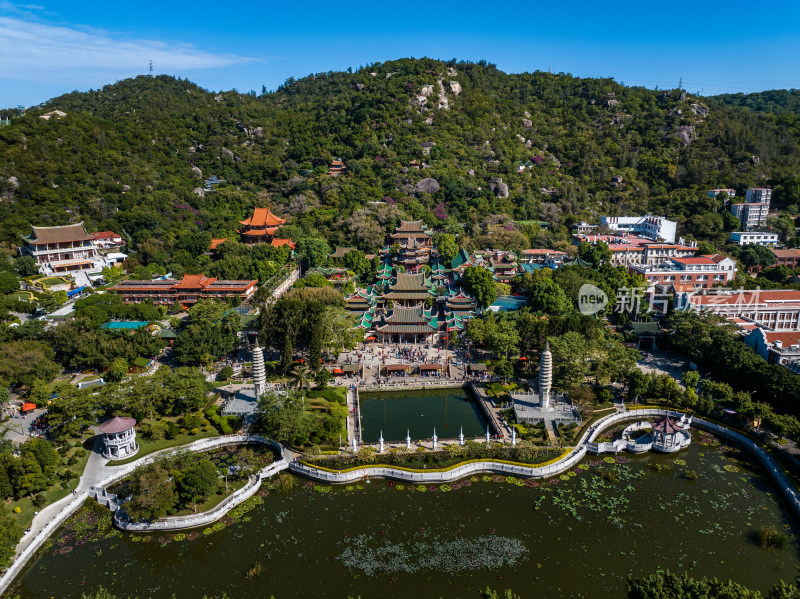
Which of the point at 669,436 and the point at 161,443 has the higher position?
the point at 669,436

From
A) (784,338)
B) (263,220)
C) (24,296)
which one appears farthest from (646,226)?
(24,296)

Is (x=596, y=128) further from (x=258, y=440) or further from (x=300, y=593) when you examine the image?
(x=300, y=593)

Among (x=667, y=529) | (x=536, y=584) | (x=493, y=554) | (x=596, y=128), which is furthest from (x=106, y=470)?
(x=596, y=128)

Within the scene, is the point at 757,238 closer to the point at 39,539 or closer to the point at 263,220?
the point at 263,220

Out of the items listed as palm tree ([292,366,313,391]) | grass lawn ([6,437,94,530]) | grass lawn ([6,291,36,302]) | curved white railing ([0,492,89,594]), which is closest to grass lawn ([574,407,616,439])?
palm tree ([292,366,313,391])

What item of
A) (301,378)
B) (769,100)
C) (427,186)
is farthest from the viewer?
(769,100)

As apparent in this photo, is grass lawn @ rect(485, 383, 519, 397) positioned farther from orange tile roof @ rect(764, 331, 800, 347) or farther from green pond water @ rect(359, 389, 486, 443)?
orange tile roof @ rect(764, 331, 800, 347)
